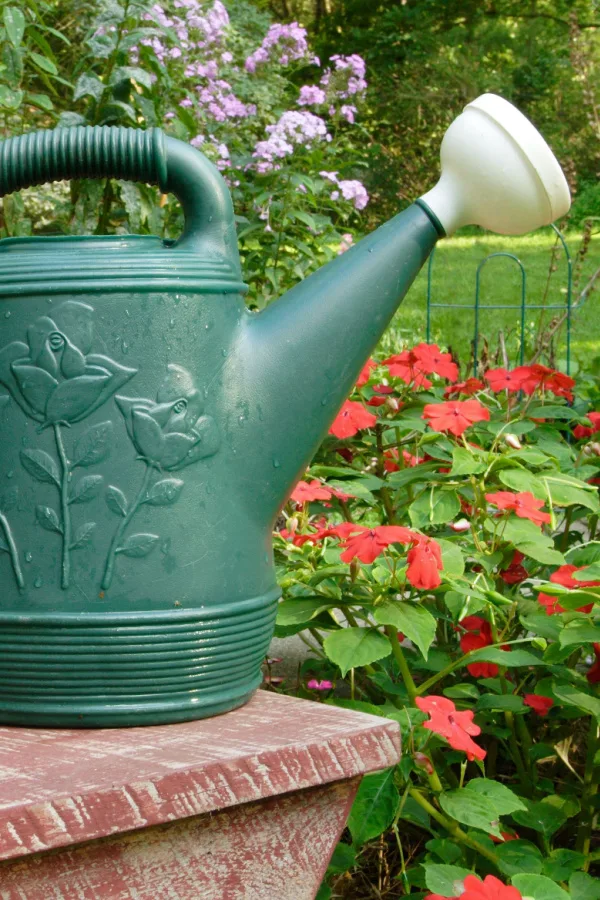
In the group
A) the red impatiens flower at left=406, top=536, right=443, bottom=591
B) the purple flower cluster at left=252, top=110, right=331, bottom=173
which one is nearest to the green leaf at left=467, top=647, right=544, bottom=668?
the red impatiens flower at left=406, top=536, right=443, bottom=591

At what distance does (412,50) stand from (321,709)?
13.3 m

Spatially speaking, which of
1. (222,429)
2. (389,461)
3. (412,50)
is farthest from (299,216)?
(412,50)

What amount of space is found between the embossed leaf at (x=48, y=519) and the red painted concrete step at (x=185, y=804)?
0.61 feet

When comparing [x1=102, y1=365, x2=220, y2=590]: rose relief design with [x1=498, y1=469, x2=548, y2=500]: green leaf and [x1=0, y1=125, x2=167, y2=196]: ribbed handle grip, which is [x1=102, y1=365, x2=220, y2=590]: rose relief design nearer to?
[x1=0, y1=125, x2=167, y2=196]: ribbed handle grip

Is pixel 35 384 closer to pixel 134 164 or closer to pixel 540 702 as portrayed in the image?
pixel 134 164

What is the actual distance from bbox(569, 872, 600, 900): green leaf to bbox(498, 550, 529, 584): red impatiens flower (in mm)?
436

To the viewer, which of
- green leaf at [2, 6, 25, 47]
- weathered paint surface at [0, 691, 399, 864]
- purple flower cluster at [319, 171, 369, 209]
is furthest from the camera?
purple flower cluster at [319, 171, 369, 209]

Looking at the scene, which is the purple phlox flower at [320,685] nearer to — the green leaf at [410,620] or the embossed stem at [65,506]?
the green leaf at [410,620]

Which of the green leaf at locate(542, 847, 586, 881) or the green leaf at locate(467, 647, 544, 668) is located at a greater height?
the green leaf at locate(467, 647, 544, 668)

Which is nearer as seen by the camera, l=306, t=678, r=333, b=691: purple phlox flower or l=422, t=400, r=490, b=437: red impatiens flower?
l=422, t=400, r=490, b=437: red impatiens flower

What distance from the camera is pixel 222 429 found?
103 cm

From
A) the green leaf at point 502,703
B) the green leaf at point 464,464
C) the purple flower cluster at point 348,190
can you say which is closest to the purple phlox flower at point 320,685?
the green leaf at point 502,703

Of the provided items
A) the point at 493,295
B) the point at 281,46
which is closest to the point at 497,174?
the point at 281,46

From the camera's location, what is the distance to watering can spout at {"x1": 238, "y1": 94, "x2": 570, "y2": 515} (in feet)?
3.50
